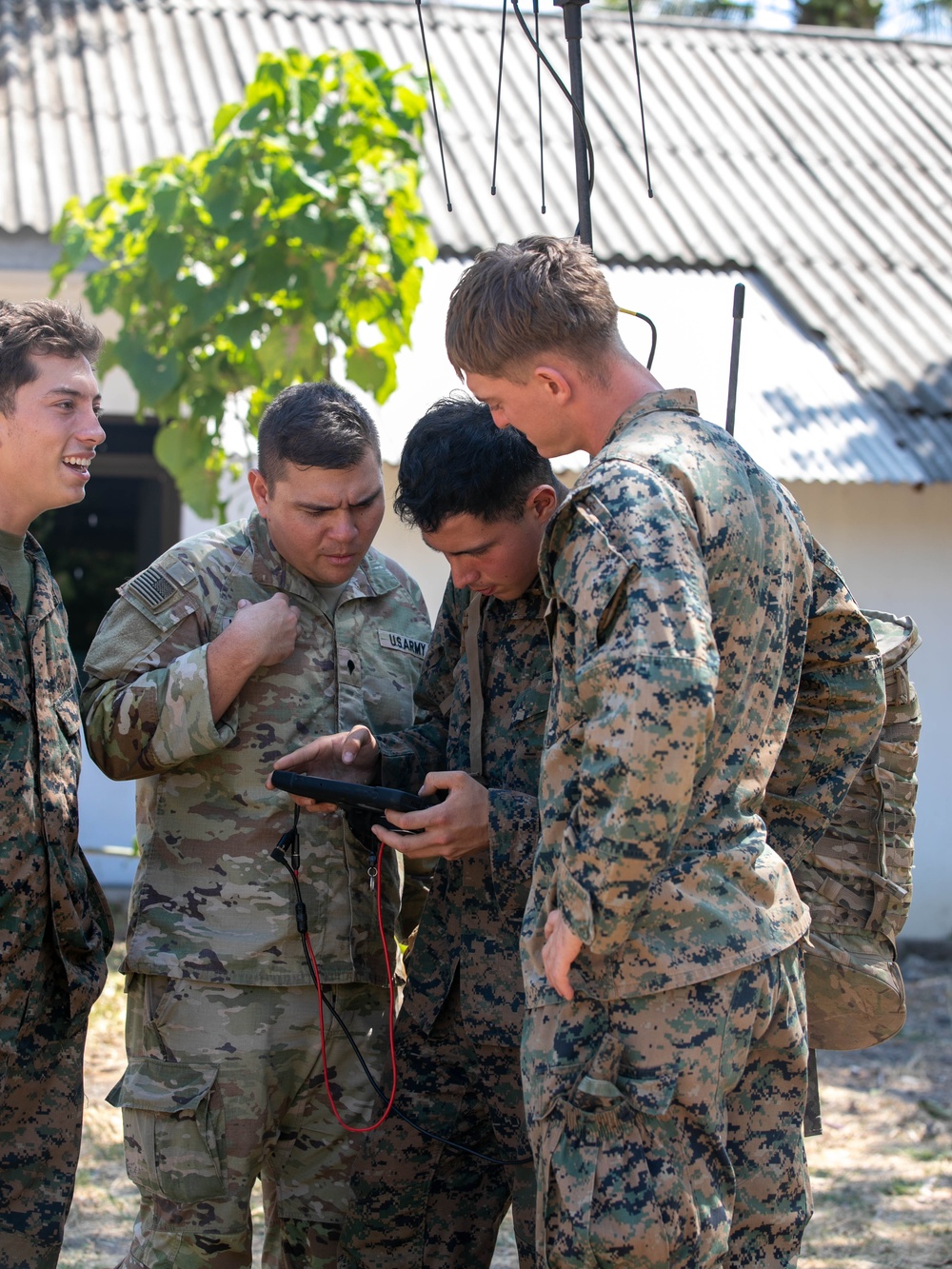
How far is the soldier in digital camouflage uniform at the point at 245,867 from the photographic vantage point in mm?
2676

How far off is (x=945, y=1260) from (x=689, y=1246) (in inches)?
84.8

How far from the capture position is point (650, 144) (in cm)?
822

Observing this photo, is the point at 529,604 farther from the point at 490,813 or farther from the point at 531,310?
the point at 531,310

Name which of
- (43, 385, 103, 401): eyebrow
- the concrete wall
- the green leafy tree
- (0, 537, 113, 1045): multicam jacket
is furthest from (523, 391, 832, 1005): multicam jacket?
the concrete wall

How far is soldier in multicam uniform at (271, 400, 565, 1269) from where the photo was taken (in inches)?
103

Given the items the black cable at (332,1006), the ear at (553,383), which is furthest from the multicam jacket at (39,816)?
the ear at (553,383)

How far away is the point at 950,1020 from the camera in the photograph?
6117 millimetres

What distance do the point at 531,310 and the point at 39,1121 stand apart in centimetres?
189

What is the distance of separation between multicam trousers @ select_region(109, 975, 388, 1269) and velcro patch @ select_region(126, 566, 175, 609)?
2.55 ft

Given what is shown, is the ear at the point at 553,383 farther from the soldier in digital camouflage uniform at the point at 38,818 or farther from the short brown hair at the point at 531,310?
the soldier in digital camouflage uniform at the point at 38,818

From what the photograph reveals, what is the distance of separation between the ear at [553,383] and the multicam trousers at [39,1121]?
4.89ft

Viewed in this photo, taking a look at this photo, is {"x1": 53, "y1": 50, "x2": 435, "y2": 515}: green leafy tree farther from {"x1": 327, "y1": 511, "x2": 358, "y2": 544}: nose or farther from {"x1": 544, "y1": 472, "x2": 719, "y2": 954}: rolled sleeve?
{"x1": 544, "y1": 472, "x2": 719, "y2": 954}: rolled sleeve

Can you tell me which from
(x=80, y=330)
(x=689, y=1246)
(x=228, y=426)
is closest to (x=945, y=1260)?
(x=689, y=1246)

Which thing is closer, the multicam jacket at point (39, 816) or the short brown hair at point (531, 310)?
the short brown hair at point (531, 310)
